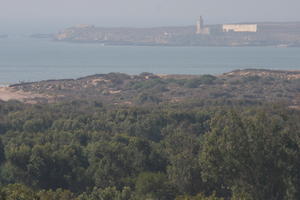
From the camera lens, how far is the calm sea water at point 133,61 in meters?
75.1

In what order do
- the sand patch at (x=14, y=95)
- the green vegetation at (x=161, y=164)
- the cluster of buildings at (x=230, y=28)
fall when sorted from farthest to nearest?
the cluster of buildings at (x=230, y=28) → the sand patch at (x=14, y=95) → the green vegetation at (x=161, y=164)

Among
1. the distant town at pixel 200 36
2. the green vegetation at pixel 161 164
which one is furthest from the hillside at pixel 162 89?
the distant town at pixel 200 36

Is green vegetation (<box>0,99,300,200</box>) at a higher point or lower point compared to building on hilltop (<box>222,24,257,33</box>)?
higher

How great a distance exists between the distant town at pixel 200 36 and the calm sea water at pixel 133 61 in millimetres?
8957

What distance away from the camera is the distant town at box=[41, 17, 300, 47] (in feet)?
416

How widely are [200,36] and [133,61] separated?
43504mm

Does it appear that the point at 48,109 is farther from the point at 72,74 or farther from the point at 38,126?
the point at 72,74

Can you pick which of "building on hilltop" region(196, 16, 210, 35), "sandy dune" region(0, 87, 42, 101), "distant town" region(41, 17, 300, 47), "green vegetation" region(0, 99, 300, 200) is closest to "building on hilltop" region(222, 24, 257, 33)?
"distant town" region(41, 17, 300, 47)

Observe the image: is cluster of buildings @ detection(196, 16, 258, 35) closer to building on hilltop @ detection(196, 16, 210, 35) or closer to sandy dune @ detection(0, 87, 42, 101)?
building on hilltop @ detection(196, 16, 210, 35)

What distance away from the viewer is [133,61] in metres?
90.2

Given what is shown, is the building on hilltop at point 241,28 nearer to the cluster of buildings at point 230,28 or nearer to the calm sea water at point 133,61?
the cluster of buildings at point 230,28

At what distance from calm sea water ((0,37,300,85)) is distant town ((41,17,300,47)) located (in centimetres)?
896

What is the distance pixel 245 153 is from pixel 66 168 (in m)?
5.14

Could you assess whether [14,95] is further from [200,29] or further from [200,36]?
[200,29]
